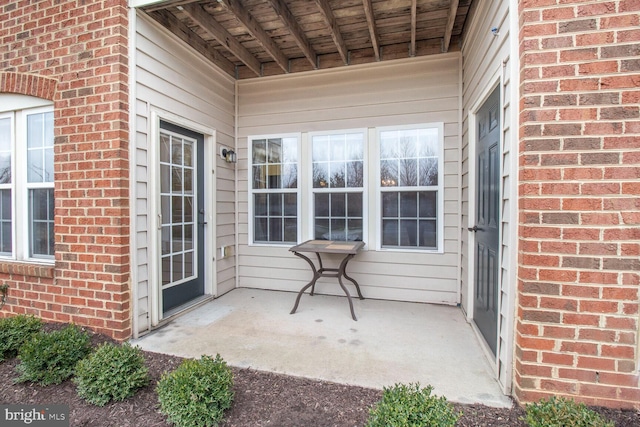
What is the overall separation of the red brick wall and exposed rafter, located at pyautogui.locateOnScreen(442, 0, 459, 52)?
2890mm

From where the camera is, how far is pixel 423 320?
3.14 metres

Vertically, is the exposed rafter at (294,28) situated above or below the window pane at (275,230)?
above

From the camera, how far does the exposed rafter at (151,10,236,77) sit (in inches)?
119

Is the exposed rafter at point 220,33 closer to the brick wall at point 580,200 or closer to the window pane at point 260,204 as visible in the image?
the window pane at point 260,204

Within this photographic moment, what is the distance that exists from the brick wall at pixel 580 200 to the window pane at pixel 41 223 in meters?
4.07

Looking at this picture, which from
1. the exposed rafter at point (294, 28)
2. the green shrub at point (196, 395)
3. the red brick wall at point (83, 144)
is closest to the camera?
the green shrub at point (196, 395)

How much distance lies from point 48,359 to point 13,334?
685 mm

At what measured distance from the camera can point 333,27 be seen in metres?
3.11

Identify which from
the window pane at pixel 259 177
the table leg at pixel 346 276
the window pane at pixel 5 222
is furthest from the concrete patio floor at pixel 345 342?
the window pane at pixel 5 222

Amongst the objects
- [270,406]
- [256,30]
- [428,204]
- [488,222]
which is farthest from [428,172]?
[270,406]

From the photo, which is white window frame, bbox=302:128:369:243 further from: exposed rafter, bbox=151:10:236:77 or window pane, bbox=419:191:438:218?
exposed rafter, bbox=151:10:236:77

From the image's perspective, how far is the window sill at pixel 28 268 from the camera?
9.42ft

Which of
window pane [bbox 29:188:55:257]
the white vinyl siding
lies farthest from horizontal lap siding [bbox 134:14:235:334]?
the white vinyl siding

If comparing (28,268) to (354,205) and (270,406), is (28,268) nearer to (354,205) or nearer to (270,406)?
(270,406)
